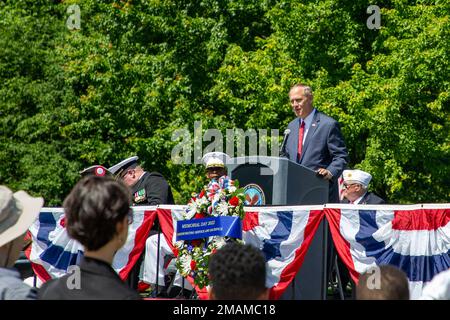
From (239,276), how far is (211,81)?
1668 cm

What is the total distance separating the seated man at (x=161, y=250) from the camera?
9430mm

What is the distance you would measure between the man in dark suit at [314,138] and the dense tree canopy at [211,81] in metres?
7.45

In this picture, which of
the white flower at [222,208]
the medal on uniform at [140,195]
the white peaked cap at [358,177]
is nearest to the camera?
the white flower at [222,208]

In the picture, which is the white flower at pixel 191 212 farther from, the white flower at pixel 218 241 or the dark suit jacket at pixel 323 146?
the dark suit jacket at pixel 323 146

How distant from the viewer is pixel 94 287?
3.38 metres

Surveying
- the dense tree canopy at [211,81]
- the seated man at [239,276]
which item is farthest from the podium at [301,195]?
the dense tree canopy at [211,81]

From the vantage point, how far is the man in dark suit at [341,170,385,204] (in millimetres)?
9320

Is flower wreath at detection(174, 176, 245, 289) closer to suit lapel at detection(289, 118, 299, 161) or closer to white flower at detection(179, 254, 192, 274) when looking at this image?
white flower at detection(179, 254, 192, 274)

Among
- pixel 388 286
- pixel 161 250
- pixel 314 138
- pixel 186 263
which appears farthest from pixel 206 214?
pixel 388 286

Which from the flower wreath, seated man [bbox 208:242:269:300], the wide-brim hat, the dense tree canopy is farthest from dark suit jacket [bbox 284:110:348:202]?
the dense tree canopy

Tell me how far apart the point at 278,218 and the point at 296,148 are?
3.07ft

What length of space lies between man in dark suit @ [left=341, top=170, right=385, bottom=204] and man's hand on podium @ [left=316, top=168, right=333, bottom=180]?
0.94m

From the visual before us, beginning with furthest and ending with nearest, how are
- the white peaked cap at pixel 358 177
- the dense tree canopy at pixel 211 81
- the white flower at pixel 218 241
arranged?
1. the dense tree canopy at pixel 211 81
2. the white peaked cap at pixel 358 177
3. the white flower at pixel 218 241
